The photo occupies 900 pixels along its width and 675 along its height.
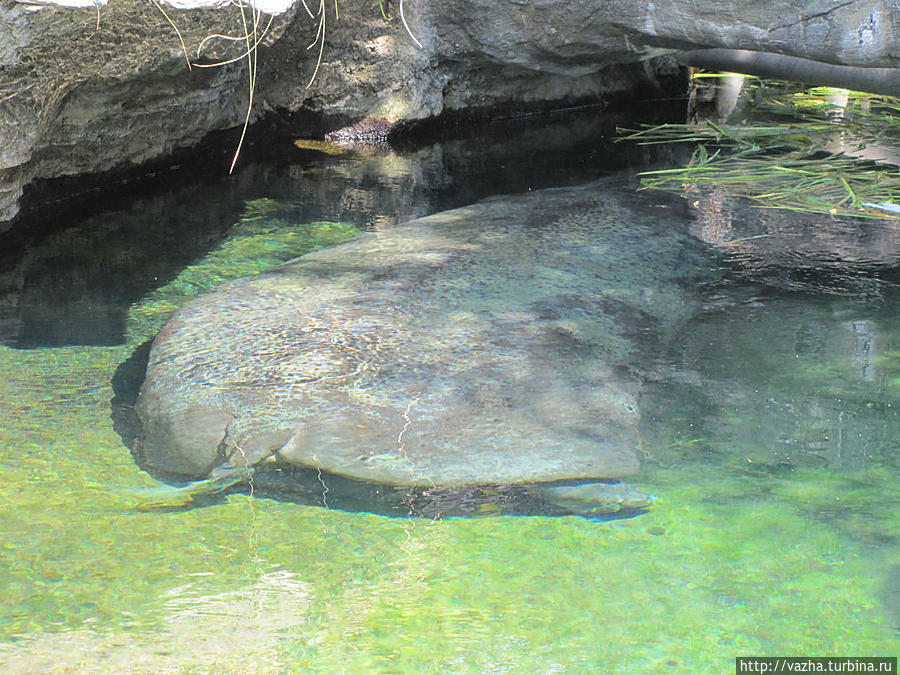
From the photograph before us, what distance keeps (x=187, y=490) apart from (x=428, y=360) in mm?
679

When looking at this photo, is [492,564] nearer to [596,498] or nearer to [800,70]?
[596,498]

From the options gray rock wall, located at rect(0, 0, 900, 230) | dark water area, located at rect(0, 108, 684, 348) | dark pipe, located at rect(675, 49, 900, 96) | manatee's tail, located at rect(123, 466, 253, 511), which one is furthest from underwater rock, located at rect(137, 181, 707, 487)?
dark pipe, located at rect(675, 49, 900, 96)

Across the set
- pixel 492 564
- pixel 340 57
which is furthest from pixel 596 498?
pixel 340 57

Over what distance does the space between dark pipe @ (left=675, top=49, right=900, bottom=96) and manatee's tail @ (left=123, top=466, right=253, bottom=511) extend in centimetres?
343

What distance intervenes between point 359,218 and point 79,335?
1389mm

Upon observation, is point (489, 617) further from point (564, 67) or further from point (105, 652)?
point (564, 67)

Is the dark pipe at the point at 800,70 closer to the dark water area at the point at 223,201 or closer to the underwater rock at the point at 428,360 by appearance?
the dark water area at the point at 223,201

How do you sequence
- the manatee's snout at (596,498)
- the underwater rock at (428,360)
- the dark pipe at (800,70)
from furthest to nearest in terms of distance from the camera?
the dark pipe at (800,70)
the underwater rock at (428,360)
the manatee's snout at (596,498)

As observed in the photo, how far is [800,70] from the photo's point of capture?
501 centimetres

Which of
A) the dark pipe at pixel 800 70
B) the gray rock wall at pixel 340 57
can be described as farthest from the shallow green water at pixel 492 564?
the dark pipe at pixel 800 70

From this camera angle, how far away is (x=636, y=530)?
173 cm

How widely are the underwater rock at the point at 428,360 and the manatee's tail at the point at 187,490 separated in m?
0.03

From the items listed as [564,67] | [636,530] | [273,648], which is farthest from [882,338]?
[564,67]

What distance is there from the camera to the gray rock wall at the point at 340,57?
313 cm
